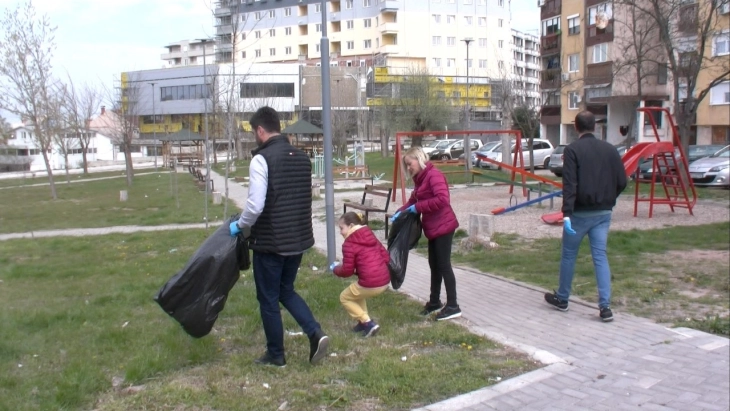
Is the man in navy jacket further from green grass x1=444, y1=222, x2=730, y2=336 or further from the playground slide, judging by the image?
the playground slide

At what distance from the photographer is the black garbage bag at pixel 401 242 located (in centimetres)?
649

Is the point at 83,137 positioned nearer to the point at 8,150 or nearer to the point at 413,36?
the point at 8,150

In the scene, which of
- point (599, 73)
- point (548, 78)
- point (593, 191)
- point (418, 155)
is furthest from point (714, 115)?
point (418, 155)

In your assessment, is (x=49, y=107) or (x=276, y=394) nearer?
(x=276, y=394)

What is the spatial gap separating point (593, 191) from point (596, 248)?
527 millimetres

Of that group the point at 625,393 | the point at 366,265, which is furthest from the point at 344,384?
the point at 625,393

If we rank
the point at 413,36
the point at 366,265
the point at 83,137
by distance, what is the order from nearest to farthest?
the point at 366,265 < the point at 83,137 < the point at 413,36

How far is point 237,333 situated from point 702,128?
1570 inches

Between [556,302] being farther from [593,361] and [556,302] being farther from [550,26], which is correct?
[550,26]

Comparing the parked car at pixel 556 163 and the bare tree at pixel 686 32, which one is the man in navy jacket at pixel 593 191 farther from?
the parked car at pixel 556 163

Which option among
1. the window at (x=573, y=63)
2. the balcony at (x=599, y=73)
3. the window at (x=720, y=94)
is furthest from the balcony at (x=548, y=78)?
the window at (x=720, y=94)

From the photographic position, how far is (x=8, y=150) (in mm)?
55062

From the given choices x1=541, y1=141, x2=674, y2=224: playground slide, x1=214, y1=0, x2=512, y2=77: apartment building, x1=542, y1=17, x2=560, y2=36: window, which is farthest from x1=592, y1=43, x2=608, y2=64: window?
x1=541, y1=141, x2=674, y2=224: playground slide

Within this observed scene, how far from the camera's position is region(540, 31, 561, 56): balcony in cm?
5780
